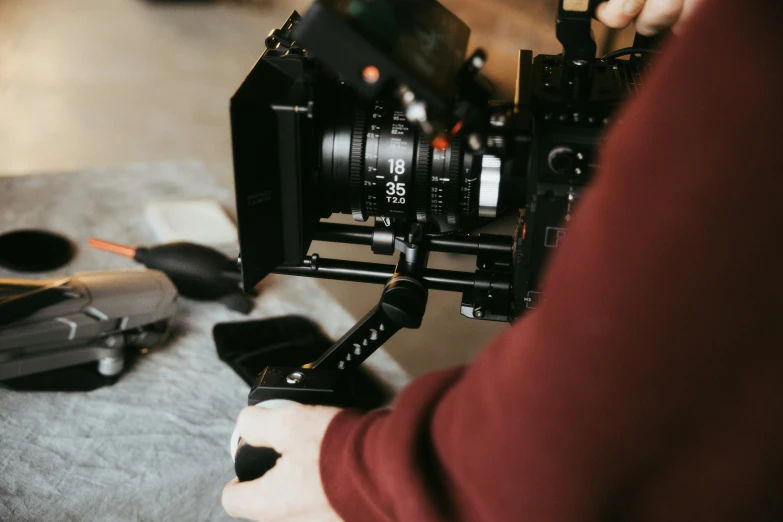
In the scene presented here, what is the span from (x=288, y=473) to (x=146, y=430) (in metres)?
0.42

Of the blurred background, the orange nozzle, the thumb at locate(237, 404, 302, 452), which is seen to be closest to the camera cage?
the thumb at locate(237, 404, 302, 452)

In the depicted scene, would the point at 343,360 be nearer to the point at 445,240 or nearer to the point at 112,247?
the point at 445,240

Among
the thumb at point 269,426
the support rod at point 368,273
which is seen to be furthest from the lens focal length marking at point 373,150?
the thumb at point 269,426

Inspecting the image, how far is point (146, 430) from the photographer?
2.86 ft

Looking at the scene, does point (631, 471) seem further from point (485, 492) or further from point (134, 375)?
point (134, 375)

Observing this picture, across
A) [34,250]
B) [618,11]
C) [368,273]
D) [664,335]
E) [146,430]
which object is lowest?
[146,430]

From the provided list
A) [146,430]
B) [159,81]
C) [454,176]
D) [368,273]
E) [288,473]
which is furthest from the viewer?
[159,81]

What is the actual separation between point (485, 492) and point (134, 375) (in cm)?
69

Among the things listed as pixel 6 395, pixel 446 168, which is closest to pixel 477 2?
pixel 446 168

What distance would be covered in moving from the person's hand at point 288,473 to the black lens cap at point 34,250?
734mm

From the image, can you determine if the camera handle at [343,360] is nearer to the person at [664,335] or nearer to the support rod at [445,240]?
the support rod at [445,240]

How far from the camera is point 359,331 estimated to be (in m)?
0.75

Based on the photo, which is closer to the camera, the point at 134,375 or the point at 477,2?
the point at 134,375

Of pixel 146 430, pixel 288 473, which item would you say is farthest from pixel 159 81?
pixel 288 473
